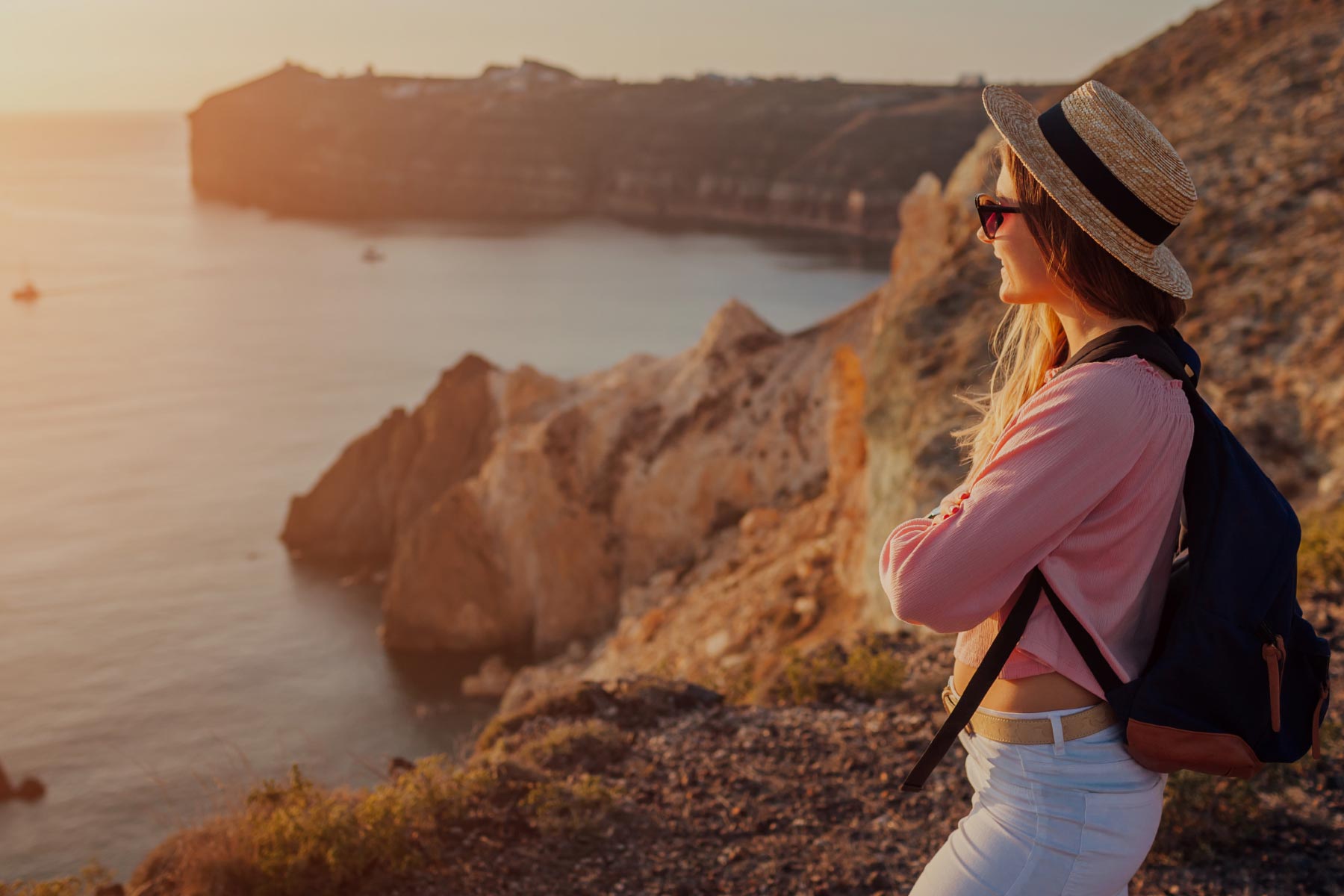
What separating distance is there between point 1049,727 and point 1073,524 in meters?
0.37

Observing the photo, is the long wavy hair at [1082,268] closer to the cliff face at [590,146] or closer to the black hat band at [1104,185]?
the black hat band at [1104,185]

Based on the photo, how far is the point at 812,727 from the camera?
19.9 ft

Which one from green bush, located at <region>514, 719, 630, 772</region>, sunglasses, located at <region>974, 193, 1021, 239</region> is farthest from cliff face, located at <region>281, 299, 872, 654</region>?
sunglasses, located at <region>974, 193, 1021, 239</region>

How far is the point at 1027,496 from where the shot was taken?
1.87 m

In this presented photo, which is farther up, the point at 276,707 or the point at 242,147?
the point at 242,147

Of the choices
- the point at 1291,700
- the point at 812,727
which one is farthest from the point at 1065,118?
the point at 812,727

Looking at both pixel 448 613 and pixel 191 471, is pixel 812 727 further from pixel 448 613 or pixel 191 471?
pixel 191 471

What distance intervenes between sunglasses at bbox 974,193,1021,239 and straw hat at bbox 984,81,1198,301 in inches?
4.5

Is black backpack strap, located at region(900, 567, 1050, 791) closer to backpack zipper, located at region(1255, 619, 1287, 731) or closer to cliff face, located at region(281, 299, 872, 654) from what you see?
backpack zipper, located at region(1255, 619, 1287, 731)

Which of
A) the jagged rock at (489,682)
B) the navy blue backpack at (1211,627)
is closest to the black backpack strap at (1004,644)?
the navy blue backpack at (1211,627)

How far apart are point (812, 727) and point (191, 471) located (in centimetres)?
6331

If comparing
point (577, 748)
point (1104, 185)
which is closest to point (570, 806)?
point (577, 748)

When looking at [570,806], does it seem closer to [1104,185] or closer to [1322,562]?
[1104,185]

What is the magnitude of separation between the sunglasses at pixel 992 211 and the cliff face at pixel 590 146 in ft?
390
